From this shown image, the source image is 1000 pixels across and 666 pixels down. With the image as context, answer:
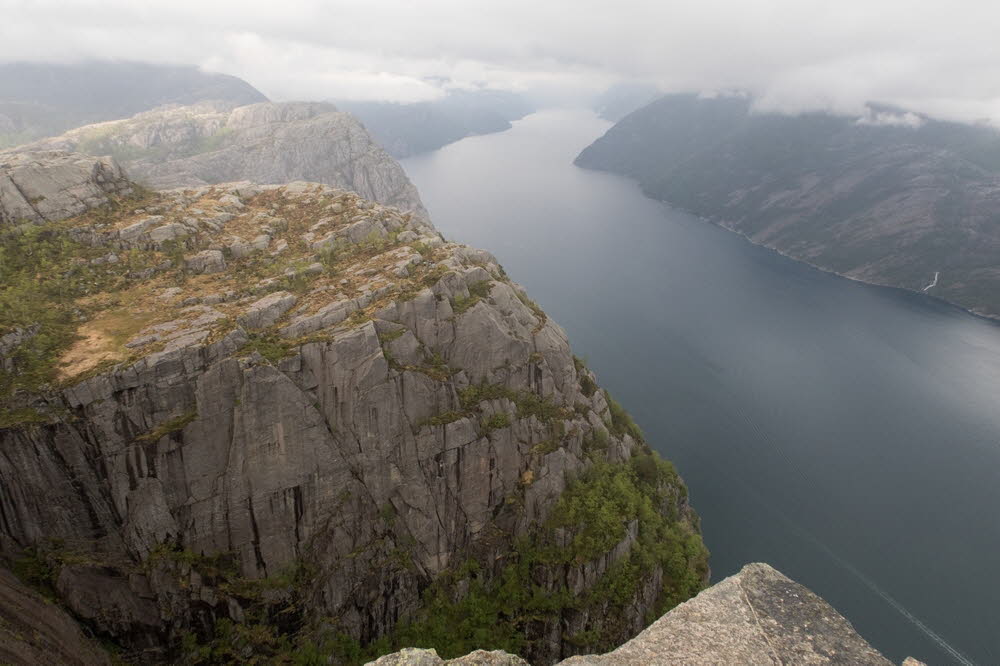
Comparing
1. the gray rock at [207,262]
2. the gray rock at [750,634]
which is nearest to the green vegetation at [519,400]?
the gray rock at [207,262]

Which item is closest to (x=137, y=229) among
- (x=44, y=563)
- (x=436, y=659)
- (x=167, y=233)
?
(x=167, y=233)

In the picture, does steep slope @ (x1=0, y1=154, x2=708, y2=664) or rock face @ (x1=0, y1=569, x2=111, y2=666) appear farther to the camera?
steep slope @ (x1=0, y1=154, x2=708, y2=664)

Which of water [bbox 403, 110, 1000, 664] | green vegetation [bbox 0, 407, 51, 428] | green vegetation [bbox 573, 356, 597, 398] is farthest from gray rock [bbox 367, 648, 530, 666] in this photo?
water [bbox 403, 110, 1000, 664]

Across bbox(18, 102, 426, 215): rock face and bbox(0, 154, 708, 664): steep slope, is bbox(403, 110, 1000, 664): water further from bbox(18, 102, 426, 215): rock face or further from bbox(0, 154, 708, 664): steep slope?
bbox(18, 102, 426, 215): rock face

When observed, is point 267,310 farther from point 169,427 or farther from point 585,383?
point 585,383

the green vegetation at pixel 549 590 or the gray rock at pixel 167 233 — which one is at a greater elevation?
the gray rock at pixel 167 233

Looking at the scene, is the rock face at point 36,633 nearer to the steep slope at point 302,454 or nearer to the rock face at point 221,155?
the steep slope at point 302,454
